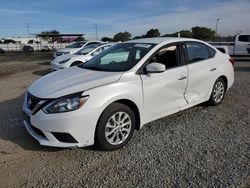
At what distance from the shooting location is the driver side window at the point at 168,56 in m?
4.88

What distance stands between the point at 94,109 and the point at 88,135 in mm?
366

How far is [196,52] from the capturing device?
563 centimetres

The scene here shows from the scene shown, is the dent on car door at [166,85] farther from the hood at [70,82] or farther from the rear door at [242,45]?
the rear door at [242,45]

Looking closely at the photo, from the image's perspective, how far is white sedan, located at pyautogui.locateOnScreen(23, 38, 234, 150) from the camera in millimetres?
3799

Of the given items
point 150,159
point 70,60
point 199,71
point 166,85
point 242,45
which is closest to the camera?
point 150,159

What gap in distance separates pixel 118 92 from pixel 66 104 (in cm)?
75

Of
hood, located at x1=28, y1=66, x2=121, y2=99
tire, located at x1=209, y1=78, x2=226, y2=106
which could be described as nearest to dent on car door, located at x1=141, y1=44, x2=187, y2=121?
hood, located at x1=28, y1=66, x2=121, y2=99

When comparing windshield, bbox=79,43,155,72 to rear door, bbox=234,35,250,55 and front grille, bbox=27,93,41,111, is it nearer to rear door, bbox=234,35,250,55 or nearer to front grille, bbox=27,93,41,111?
front grille, bbox=27,93,41,111

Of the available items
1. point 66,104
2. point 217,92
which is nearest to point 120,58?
point 66,104

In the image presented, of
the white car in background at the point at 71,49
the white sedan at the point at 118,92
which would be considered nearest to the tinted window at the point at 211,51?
the white sedan at the point at 118,92

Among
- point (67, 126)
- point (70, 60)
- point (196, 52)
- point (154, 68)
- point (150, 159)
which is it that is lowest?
point (150, 159)

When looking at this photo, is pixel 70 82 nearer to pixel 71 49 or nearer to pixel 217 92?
pixel 217 92

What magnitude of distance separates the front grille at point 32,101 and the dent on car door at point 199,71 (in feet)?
8.66

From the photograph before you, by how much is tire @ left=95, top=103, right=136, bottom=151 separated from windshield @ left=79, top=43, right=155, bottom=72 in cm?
73
